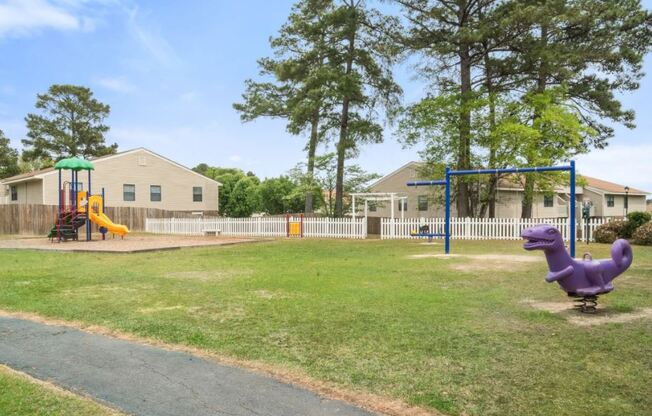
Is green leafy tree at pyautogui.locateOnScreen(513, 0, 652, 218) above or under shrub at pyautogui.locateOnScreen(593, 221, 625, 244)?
above

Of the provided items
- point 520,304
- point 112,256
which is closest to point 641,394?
Answer: point 520,304

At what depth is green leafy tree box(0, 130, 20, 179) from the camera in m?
54.4

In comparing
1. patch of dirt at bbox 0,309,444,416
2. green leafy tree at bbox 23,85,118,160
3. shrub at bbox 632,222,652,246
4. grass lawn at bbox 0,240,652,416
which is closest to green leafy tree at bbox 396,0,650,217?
shrub at bbox 632,222,652,246

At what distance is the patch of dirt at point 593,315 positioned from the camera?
5.51 meters

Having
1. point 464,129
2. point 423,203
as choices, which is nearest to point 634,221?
point 464,129

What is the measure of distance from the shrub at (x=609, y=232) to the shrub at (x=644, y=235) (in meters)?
1.14

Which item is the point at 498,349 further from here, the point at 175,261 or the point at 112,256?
the point at 112,256

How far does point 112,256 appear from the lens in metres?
14.1

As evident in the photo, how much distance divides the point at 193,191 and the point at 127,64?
60.8ft

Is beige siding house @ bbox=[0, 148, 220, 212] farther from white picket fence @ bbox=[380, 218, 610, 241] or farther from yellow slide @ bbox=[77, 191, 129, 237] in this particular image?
white picket fence @ bbox=[380, 218, 610, 241]

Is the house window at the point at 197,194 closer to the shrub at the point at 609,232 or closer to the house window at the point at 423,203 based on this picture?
the house window at the point at 423,203

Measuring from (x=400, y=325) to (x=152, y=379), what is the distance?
104 inches

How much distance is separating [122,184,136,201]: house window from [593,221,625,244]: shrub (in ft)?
89.9

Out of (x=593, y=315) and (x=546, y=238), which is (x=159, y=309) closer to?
(x=546, y=238)
